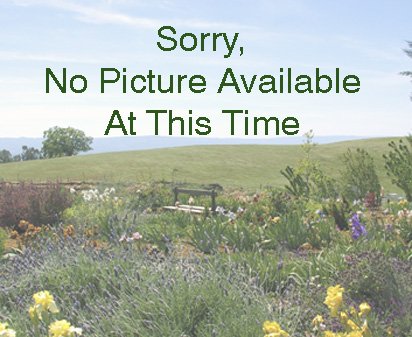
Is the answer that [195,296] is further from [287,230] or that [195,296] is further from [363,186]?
[363,186]

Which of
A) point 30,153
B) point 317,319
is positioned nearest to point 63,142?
point 30,153

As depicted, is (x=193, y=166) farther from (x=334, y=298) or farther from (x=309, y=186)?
(x=334, y=298)

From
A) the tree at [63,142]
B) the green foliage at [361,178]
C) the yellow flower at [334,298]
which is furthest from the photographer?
the tree at [63,142]

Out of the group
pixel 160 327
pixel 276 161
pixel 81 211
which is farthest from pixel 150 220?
pixel 276 161

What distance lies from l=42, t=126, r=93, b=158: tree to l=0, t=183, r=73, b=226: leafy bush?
6529cm

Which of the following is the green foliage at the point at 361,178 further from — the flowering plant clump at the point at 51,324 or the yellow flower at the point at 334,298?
the flowering plant clump at the point at 51,324

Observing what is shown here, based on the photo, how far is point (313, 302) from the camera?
4.94m


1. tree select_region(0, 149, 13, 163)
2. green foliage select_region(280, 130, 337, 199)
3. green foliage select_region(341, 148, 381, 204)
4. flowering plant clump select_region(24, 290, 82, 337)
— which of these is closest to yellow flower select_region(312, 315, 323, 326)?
flowering plant clump select_region(24, 290, 82, 337)

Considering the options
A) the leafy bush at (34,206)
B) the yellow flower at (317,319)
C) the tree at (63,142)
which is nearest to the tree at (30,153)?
the tree at (63,142)

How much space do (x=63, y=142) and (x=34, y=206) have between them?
69.4 metres

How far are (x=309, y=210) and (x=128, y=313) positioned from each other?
6.76 metres

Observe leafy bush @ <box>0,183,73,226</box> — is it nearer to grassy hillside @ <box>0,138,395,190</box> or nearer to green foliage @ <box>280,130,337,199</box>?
green foliage @ <box>280,130,337,199</box>

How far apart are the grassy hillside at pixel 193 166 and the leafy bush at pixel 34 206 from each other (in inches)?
667

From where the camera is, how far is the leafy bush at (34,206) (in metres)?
11.1
